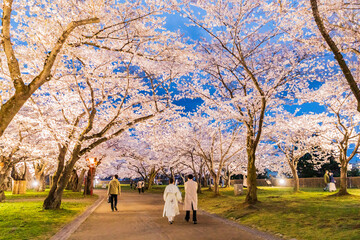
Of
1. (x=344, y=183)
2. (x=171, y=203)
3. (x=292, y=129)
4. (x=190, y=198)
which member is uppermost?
(x=292, y=129)

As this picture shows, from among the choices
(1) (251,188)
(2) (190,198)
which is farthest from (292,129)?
(2) (190,198)

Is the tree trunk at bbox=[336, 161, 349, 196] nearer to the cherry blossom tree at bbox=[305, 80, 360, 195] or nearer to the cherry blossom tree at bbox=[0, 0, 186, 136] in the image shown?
the cherry blossom tree at bbox=[305, 80, 360, 195]

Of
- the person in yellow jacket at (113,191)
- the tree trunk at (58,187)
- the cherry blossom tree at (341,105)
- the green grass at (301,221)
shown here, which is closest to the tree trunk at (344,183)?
the cherry blossom tree at (341,105)

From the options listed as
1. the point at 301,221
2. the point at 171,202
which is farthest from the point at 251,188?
the point at 171,202

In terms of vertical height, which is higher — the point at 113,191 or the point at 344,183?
the point at 344,183

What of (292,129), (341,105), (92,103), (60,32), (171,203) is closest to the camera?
(60,32)

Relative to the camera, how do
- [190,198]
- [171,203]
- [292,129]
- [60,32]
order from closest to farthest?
1. [60,32]
2. [171,203]
3. [190,198]
4. [292,129]

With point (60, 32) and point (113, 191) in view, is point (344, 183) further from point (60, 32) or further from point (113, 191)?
point (60, 32)

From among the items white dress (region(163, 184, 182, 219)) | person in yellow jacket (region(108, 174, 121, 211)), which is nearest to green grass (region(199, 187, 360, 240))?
white dress (region(163, 184, 182, 219))

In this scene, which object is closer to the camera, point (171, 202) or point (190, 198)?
point (171, 202)

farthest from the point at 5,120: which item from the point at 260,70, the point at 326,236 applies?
the point at 260,70

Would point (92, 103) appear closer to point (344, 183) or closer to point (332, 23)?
point (332, 23)

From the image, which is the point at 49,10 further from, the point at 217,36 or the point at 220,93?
the point at 220,93

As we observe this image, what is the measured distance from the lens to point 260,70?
54.5 feet
